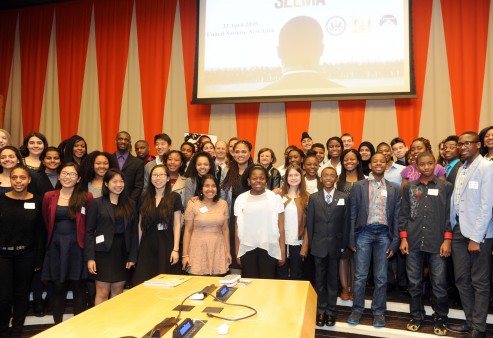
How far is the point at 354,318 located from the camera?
3.60 m

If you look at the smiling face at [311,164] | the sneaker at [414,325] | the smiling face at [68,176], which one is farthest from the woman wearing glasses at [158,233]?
the sneaker at [414,325]

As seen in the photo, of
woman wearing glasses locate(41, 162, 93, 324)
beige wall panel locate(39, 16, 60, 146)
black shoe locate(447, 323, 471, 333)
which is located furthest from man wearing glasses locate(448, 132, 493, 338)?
beige wall panel locate(39, 16, 60, 146)

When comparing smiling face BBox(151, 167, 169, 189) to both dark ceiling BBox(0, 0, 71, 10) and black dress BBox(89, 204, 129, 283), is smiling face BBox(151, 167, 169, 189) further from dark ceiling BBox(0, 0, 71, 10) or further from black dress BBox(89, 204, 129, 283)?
dark ceiling BBox(0, 0, 71, 10)

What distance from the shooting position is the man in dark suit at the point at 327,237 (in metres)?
3.62

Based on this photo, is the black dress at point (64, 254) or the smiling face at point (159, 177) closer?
the black dress at point (64, 254)

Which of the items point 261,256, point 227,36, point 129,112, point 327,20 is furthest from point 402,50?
point 129,112

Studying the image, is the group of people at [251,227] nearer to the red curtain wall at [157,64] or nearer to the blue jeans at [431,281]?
the blue jeans at [431,281]

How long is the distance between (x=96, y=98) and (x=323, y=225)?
5.70 metres

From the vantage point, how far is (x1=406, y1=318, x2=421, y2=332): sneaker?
11.3 ft

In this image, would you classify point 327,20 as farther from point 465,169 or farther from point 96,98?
point 96,98

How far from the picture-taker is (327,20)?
621 cm

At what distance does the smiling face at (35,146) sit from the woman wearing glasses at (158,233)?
1.23 metres

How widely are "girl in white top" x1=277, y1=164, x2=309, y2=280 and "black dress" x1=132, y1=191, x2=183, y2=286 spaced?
104 centimetres

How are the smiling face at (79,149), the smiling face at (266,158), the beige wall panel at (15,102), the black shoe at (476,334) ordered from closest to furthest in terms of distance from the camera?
the black shoe at (476,334)
the smiling face at (266,158)
the smiling face at (79,149)
the beige wall panel at (15,102)
